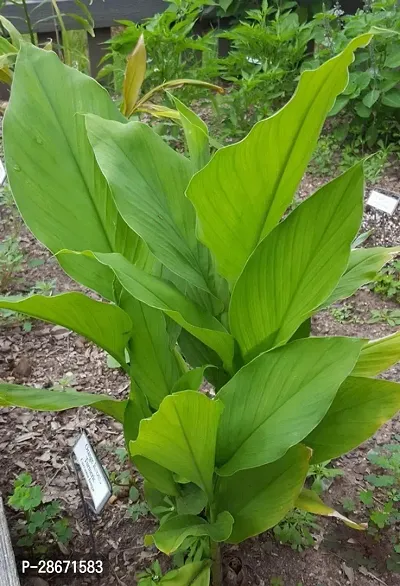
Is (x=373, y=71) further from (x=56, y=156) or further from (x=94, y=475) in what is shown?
(x=94, y=475)

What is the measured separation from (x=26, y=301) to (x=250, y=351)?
0.33 m

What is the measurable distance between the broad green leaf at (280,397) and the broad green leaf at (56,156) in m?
0.27

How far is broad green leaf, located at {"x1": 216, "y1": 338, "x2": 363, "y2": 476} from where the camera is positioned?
2.35 ft

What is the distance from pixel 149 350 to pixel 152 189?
24cm

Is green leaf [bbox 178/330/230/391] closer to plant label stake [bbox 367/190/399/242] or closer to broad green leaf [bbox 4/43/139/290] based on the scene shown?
broad green leaf [bbox 4/43/139/290]

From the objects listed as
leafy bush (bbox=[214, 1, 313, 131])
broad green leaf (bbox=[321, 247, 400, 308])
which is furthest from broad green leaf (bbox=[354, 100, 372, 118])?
broad green leaf (bbox=[321, 247, 400, 308])

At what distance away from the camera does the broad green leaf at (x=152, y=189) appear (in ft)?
2.50

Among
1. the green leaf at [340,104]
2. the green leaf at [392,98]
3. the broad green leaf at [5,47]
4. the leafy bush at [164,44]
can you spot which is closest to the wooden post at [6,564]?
the broad green leaf at [5,47]

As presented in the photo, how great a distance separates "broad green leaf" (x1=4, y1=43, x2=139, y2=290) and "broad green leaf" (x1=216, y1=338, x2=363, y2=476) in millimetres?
268

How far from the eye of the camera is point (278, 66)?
2398mm

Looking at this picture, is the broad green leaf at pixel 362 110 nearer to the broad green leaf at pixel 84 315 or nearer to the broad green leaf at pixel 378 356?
the broad green leaf at pixel 378 356

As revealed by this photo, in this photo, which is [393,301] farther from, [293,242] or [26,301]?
[26,301]

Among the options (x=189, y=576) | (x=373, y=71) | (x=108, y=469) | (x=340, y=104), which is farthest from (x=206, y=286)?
(x=373, y=71)

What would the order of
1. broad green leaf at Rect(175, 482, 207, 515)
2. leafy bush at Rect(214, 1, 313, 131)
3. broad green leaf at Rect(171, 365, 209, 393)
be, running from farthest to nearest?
1. leafy bush at Rect(214, 1, 313, 131)
2. broad green leaf at Rect(175, 482, 207, 515)
3. broad green leaf at Rect(171, 365, 209, 393)
